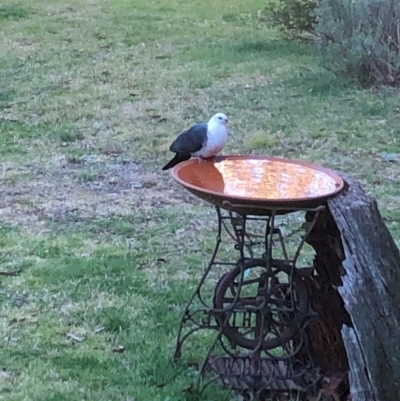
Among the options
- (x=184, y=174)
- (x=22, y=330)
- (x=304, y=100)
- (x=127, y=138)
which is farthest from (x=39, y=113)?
(x=184, y=174)

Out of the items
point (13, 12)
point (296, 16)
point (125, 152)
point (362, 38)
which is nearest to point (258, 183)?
point (125, 152)

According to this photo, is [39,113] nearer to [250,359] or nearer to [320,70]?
[320,70]

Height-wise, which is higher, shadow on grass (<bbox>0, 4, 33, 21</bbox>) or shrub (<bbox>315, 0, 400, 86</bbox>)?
shrub (<bbox>315, 0, 400, 86</bbox>)

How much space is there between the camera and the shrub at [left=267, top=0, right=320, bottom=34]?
10328 mm

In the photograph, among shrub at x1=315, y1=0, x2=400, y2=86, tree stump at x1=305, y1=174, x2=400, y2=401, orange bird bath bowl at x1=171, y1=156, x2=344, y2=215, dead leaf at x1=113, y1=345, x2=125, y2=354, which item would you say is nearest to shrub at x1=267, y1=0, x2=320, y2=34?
shrub at x1=315, y1=0, x2=400, y2=86

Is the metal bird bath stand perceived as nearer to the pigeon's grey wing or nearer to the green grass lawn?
the green grass lawn

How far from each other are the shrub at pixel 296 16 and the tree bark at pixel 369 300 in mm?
7317

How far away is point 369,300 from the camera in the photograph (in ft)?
10.3

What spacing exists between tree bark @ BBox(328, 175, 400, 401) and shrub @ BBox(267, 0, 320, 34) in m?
7.32

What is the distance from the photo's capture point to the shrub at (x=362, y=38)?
8.46 meters

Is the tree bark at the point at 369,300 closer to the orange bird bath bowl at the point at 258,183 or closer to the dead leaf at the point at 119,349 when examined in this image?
the orange bird bath bowl at the point at 258,183

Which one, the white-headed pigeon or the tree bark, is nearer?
the tree bark

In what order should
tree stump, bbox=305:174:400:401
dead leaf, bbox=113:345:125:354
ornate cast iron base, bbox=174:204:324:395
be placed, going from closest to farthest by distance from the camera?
1. tree stump, bbox=305:174:400:401
2. ornate cast iron base, bbox=174:204:324:395
3. dead leaf, bbox=113:345:125:354

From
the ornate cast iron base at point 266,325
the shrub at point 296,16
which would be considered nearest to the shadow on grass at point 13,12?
the shrub at point 296,16
